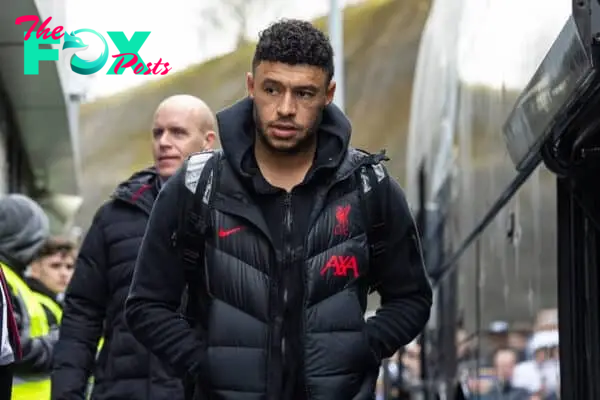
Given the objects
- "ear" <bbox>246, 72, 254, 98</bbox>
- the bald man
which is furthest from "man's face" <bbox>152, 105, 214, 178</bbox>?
"ear" <bbox>246, 72, 254, 98</bbox>

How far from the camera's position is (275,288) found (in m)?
3.82

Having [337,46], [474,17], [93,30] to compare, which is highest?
[337,46]

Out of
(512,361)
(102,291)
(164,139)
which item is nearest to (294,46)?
(164,139)

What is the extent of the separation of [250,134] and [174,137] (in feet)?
5.86

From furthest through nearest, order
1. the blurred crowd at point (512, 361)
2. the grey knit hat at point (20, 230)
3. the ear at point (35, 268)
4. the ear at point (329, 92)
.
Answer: the ear at point (35, 268) → the grey knit hat at point (20, 230) → the blurred crowd at point (512, 361) → the ear at point (329, 92)

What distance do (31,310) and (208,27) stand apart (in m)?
16.8

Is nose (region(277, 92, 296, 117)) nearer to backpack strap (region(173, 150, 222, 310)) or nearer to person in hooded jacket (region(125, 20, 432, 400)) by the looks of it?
person in hooded jacket (region(125, 20, 432, 400))

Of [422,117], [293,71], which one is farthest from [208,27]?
[293,71]

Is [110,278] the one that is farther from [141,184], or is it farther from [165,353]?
[165,353]

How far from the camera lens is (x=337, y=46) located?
789 inches

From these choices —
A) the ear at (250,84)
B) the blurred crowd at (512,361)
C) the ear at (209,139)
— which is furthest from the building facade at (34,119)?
the ear at (250,84)

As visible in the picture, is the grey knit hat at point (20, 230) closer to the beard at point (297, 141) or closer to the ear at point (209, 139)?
the ear at point (209, 139)

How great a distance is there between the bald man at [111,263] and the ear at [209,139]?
0.03m

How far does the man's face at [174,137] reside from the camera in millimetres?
5754
